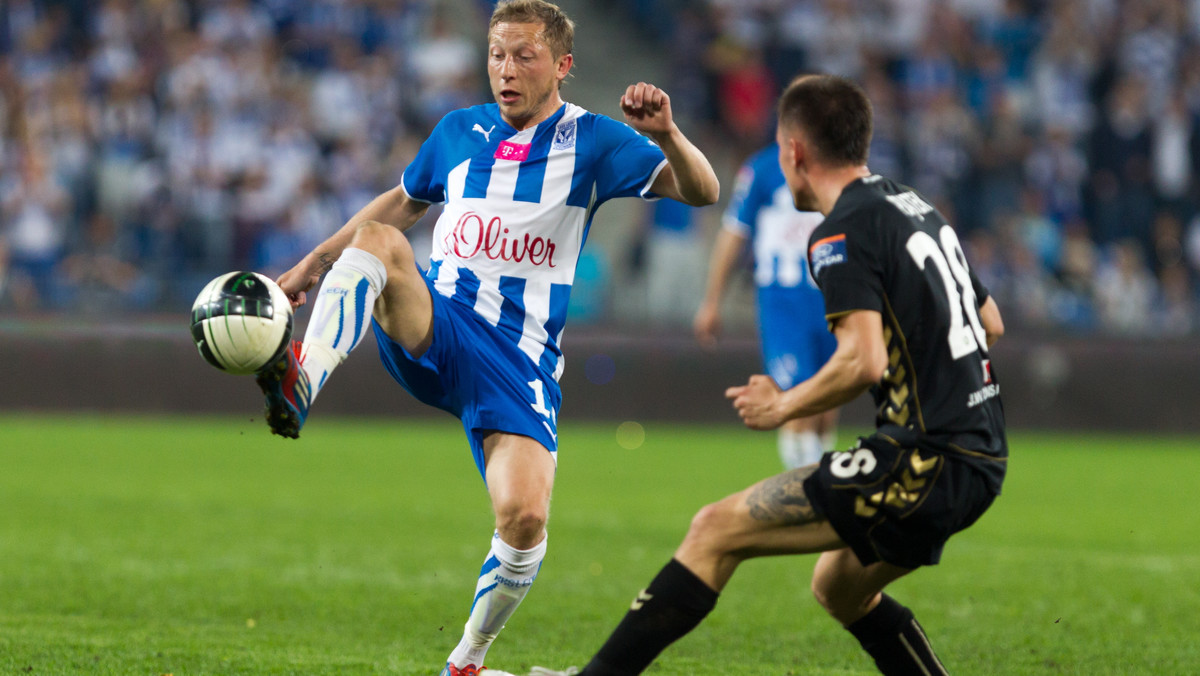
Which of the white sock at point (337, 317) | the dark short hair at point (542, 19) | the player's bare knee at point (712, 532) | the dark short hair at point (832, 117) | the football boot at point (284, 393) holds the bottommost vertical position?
the player's bare knee at point (712, 532)

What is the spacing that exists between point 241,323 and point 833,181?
1.75 meters

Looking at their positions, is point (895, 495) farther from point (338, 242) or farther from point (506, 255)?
point (338, 242)

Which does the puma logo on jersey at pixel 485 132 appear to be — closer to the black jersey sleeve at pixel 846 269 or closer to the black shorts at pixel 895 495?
the black jersey sleeve at pixel 846 269

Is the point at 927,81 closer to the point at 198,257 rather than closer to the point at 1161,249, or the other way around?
the point at 1161,249

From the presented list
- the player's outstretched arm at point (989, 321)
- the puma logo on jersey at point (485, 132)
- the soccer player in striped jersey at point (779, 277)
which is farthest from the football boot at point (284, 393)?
the soccer player in striped jersey at point (779, 277)

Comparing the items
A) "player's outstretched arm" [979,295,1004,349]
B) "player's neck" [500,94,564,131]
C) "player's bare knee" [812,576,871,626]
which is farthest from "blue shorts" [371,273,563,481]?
"player's outstretched arm" [979,295,1004,349]

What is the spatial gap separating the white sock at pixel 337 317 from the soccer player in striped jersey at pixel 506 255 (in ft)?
0.35

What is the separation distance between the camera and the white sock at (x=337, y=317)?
406cm

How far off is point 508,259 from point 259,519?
190 inches

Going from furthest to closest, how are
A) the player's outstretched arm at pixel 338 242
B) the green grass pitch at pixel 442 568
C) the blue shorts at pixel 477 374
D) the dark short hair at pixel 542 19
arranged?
the green grass pitch at pixel 442 568, the dark short hair at pixel 542 19, the blue shorts at pixel 477 374, the player's outstretched arm at pixel 338 242

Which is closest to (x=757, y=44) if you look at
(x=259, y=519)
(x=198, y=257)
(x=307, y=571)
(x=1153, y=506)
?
(x=198, y=257)

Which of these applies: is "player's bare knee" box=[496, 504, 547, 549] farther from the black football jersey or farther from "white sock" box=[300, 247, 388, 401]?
the black football jersey

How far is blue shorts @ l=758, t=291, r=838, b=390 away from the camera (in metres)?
8.63

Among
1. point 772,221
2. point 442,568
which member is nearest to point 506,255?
point 442,568
